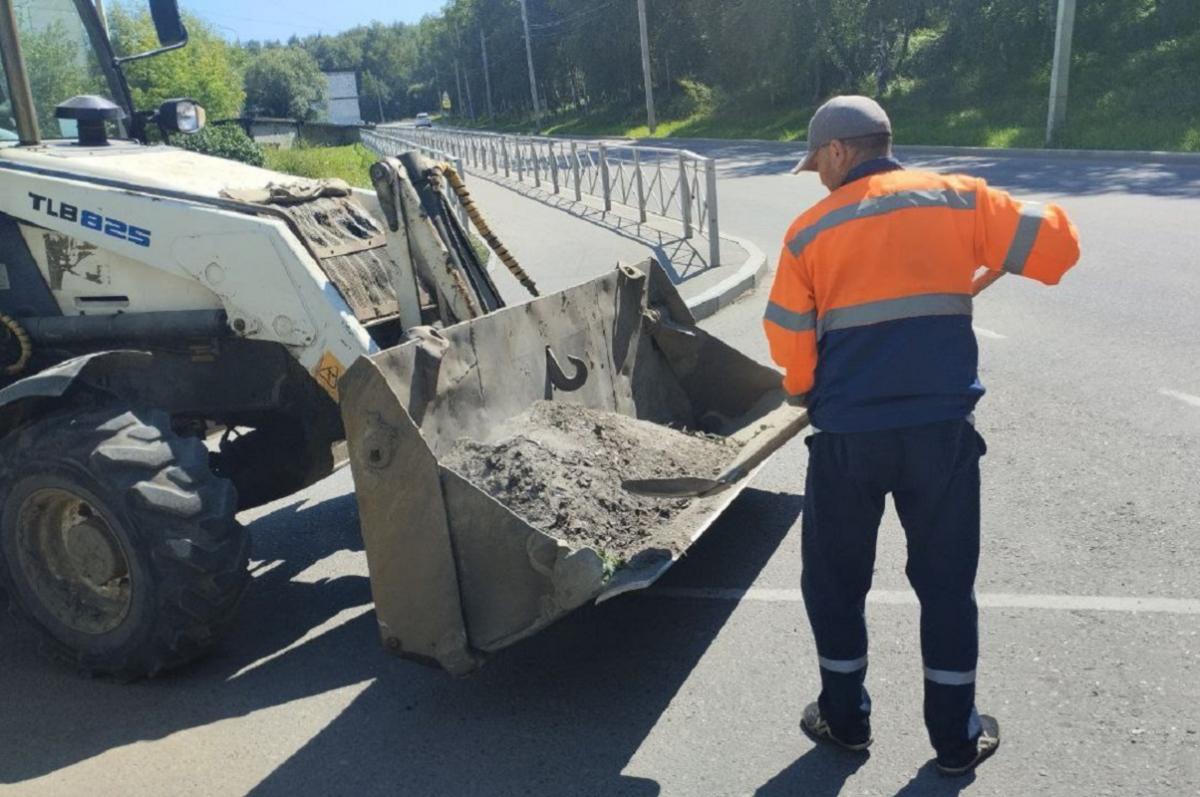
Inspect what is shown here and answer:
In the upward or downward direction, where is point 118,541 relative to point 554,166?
upward

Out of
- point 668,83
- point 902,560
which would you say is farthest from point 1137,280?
point 668,83

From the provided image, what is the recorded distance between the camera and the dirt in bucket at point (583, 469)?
4.22 meters

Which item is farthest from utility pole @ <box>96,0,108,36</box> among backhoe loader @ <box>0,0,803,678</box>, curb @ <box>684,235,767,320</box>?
curb @ <box>684,235,767,320</box>

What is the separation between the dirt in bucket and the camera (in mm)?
4219

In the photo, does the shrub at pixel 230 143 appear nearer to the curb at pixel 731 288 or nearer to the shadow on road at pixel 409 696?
the curb at pixel 731 288

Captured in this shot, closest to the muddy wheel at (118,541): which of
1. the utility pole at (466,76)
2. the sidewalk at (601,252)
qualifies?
the sidewalk at (601,252)

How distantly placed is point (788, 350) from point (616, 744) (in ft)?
4.52

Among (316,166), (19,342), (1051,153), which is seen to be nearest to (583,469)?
(19,342)

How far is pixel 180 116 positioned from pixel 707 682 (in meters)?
3.82

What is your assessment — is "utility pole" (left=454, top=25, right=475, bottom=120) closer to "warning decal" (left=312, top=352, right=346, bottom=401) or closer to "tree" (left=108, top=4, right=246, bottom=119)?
"tree" (left=108, top=4, right=246, bottom=119)

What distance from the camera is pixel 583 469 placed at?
4.50m

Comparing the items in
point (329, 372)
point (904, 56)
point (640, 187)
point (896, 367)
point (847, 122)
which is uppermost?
point (847, 122)

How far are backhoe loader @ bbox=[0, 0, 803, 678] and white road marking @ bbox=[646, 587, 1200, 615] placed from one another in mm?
513

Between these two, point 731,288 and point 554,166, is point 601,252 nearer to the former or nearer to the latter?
point 731,288
